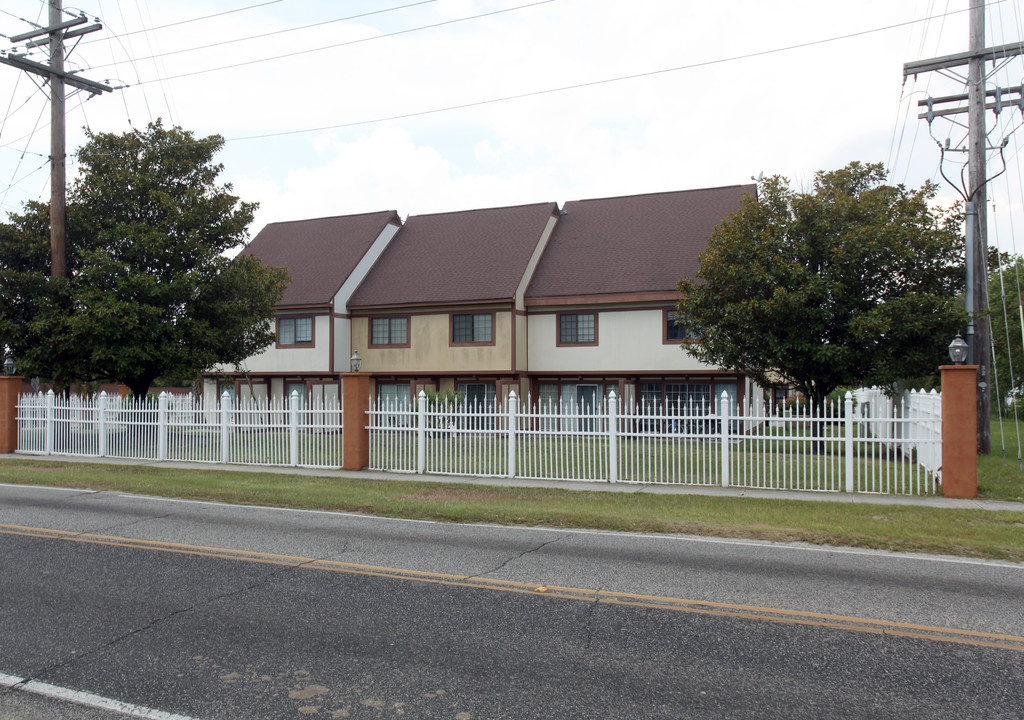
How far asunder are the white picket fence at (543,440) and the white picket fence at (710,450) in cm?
4

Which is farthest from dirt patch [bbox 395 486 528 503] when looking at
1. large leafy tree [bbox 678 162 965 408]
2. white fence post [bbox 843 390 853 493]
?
large leafy tree [bbox 678 162 965 408]

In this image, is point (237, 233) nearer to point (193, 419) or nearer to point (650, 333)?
point (193, 419)

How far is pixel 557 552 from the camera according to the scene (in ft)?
29.5

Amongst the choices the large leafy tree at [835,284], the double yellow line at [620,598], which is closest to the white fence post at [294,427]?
the double yellow line at [620,598]

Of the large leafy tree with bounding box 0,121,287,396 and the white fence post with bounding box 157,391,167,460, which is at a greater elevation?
the large leafy tree with bounding box 0,121,287,396

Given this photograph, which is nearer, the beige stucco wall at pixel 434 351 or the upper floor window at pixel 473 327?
the beige stucco wall at pixel 434 351

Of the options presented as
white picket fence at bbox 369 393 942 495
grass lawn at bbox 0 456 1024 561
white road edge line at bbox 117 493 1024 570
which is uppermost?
white picket fence at bbox 369 393 942 495

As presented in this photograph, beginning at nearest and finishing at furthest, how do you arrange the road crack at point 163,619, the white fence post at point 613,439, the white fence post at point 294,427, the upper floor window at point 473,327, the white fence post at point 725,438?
the road crack at point 163,619
the white fence post at point 725,438
the white fence post at point 613,439
the white fence post at point 294,427
the upper floor window at point 473,327

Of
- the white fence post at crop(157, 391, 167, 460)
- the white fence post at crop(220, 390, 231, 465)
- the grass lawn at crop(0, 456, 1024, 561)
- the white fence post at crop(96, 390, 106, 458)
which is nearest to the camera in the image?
the grass lawn at crop(0, 456, 1024, 561)

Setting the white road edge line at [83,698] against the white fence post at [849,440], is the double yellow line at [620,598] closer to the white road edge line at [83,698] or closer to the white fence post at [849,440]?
the white road edge line at [83,698]

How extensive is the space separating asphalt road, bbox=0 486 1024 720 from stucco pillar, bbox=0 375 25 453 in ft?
47.1

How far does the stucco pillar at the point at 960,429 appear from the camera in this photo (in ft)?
42.5

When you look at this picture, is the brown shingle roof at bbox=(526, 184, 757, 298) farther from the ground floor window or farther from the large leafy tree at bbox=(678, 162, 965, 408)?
the large leafy tree at bbox=(678, 162, 965, 408)

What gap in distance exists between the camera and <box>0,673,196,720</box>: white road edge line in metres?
4.54
